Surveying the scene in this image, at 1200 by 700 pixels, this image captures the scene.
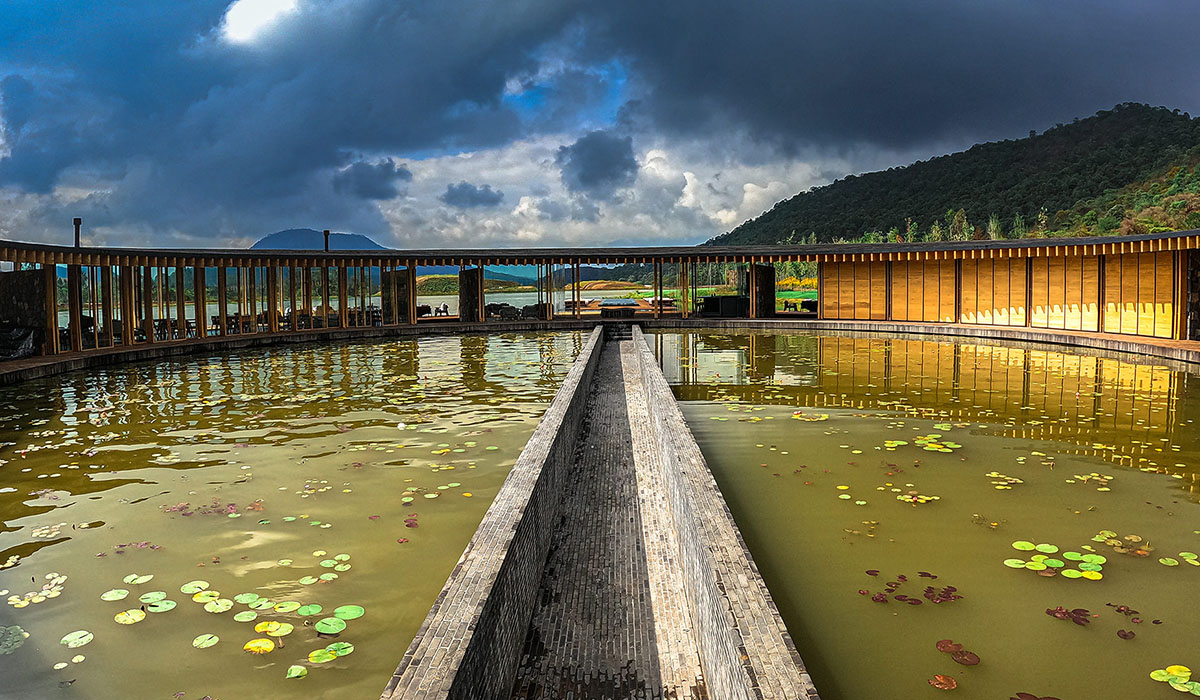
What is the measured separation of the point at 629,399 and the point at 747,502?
4.13 meters

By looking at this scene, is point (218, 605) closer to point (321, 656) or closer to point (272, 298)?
point (321, 656)

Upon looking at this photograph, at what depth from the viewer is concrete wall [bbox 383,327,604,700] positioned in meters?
2.37

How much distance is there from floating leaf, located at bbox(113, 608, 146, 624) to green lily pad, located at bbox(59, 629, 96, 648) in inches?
5.6

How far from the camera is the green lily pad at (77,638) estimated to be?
3.51 meters

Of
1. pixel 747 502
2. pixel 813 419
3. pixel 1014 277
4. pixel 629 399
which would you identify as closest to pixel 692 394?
pixel 629 399

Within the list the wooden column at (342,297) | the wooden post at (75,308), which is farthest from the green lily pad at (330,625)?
the wooden column at (342,297)

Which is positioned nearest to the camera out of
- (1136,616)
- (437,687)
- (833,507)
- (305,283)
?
(437,687)

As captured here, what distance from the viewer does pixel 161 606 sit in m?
3.86

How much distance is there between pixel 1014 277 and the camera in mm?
22422

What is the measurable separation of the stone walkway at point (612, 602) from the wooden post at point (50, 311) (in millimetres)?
14753

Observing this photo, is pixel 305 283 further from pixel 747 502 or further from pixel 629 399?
pixel 747 502

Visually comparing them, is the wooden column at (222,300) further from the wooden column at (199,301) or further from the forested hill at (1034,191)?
the forested hill at (1034,191)

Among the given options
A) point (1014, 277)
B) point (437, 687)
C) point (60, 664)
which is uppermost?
point (1014, 277)

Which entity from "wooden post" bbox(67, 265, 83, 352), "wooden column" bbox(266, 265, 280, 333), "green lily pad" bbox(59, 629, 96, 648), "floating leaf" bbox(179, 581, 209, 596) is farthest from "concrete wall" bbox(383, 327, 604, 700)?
"wooden column" bbox(266, 265, 280, 333)
